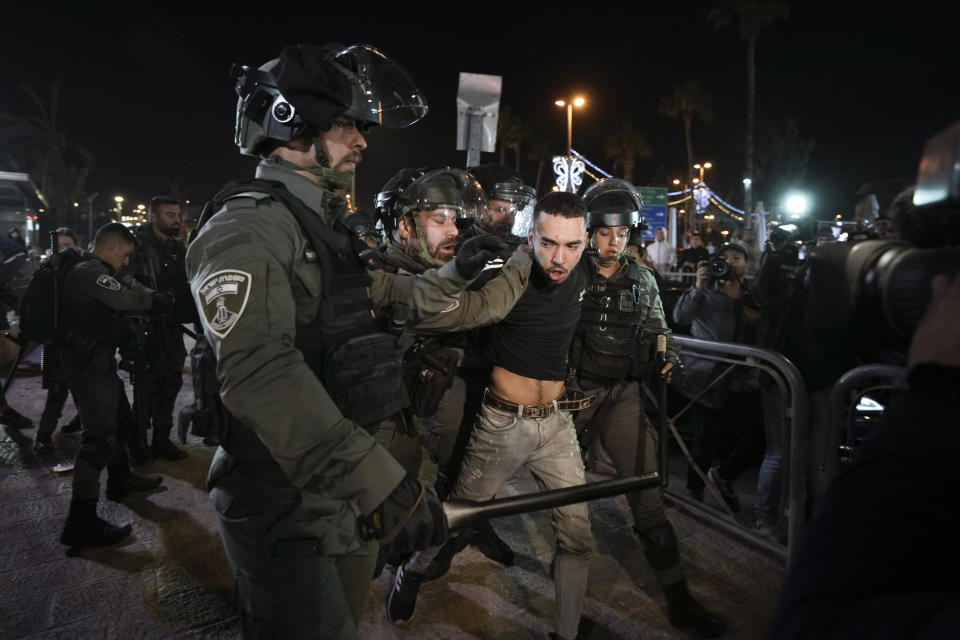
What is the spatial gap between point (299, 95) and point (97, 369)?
143 inches

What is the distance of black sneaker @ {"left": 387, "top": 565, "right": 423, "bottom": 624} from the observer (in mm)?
3033

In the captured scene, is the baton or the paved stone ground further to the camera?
the paved stone ground

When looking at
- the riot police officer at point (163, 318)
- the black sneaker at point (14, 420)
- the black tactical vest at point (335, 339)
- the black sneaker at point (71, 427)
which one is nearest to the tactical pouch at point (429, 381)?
the black tactical vest at point (335, 339)

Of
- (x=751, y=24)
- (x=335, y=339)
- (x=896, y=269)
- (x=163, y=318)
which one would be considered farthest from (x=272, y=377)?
(x=751, y=24)

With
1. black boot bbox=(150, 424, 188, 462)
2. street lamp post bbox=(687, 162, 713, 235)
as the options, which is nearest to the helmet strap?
black boot bbox=(150, 424, 188, 462)

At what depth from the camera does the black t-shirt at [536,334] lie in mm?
3073

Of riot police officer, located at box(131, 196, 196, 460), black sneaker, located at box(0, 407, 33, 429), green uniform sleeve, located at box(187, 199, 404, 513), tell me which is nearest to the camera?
green uniform sleeve, located at box(187, 199, 404, 513)

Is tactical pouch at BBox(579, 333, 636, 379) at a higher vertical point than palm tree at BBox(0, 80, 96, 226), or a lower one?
lower

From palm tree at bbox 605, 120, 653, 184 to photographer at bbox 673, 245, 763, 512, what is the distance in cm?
4153

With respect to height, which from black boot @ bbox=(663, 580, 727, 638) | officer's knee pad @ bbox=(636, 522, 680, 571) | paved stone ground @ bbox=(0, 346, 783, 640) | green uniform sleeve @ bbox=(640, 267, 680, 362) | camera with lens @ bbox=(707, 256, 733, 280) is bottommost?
paved stone ground @ bbox=(0, 346, 783, 640)

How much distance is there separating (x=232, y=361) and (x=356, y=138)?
1078mm

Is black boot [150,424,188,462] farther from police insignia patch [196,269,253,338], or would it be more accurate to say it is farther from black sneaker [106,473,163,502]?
police insignia patch [196,269,253,338]

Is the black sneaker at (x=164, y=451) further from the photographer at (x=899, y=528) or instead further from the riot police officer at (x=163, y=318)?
the photographer at (x=899, y=528)

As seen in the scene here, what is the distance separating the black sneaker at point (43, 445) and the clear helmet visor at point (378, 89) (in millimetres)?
5372
